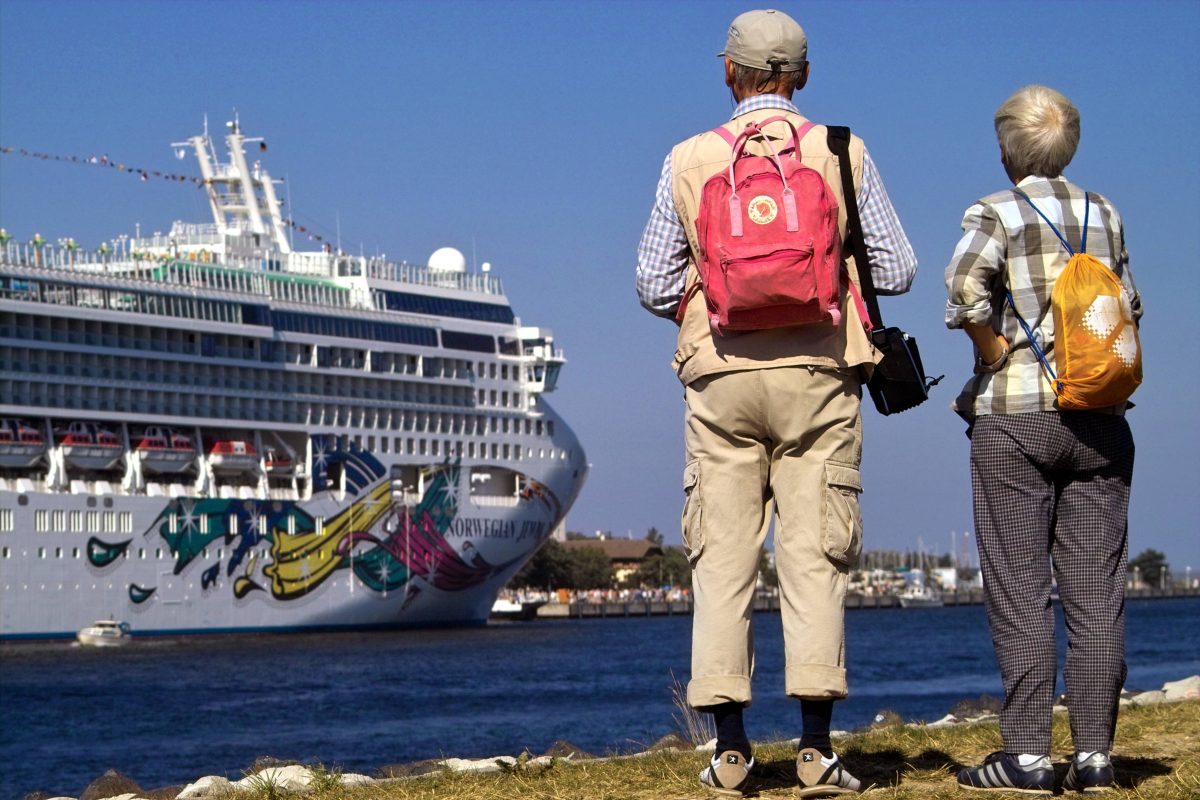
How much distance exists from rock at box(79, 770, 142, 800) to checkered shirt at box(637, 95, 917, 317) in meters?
3.40

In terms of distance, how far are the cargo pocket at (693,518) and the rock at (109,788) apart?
321 centimetres

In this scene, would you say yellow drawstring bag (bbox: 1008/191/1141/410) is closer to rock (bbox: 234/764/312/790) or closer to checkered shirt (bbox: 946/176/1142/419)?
checkered shirt (bbox: 946/176/1142/419)

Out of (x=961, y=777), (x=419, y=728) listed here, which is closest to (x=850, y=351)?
(x=961, y=777)

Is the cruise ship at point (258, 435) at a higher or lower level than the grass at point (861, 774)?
higher

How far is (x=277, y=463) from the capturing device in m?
52.6

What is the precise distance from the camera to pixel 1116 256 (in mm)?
4777

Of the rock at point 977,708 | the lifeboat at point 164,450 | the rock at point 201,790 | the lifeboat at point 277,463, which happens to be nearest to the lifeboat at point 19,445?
the lifeboat at point 164,450

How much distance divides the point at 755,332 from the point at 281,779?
274 cm

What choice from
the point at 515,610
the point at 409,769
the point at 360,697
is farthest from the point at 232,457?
the point at 409,769

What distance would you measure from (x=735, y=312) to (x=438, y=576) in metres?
51.2

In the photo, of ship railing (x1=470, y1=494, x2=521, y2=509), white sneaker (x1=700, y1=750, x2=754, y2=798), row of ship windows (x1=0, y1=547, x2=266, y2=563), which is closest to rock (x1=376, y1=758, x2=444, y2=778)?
white sneaker (x1=700, y1=750, x2=754, y2=798)

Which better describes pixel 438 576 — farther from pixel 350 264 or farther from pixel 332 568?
pixel 350 264

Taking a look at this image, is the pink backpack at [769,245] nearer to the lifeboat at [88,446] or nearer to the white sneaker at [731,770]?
the white sneaker at [731,770]

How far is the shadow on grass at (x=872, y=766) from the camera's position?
4.95m
